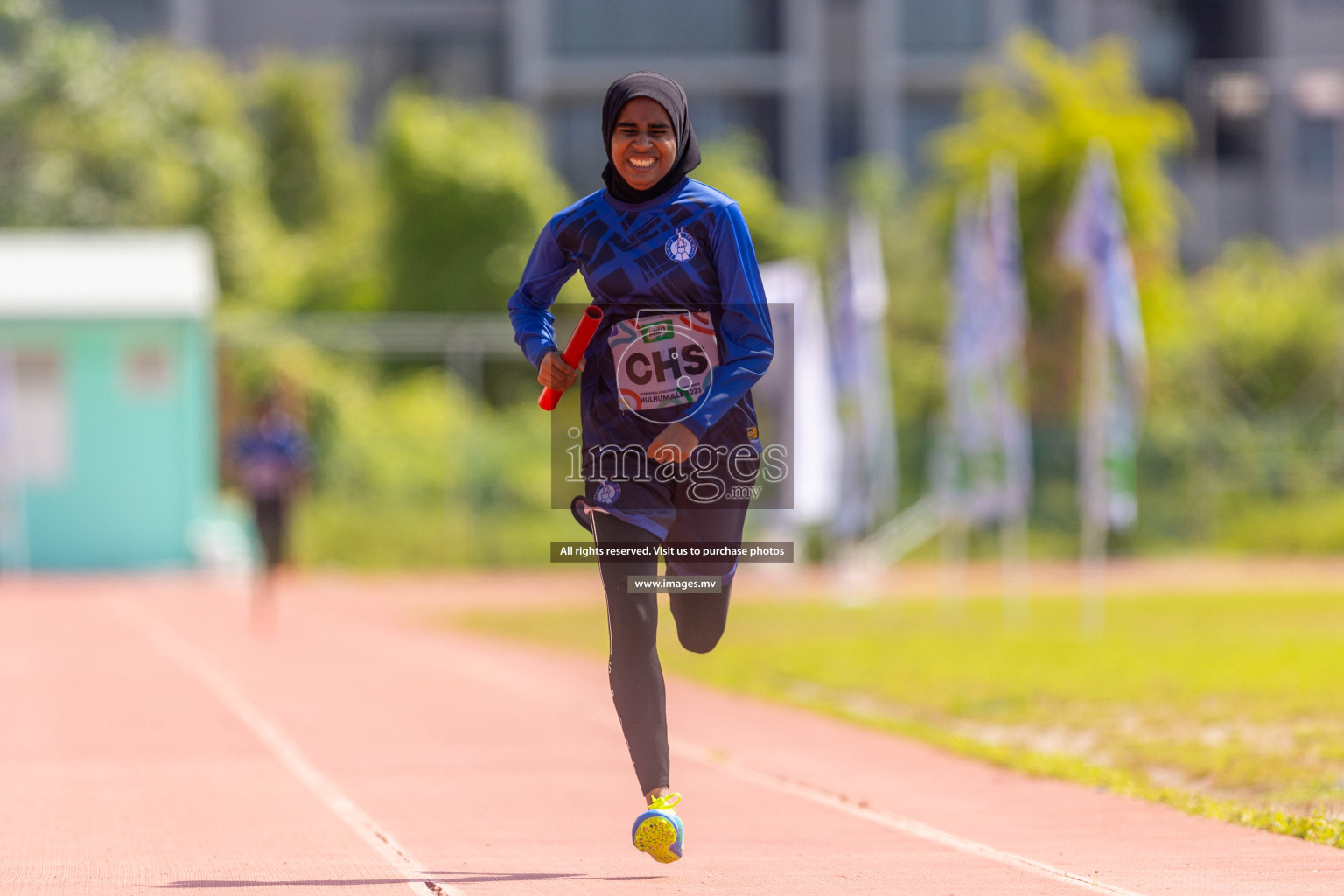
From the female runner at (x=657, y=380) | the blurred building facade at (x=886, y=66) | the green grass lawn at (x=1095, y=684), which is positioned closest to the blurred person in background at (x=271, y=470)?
the green grass lawn at (x=1095, y=684)

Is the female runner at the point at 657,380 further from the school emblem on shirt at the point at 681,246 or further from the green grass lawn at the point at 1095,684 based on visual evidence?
the green grass lawn at the point at 1095,684

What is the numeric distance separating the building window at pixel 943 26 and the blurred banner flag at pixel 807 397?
3474cm

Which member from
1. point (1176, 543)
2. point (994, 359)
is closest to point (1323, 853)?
point (994, 359)

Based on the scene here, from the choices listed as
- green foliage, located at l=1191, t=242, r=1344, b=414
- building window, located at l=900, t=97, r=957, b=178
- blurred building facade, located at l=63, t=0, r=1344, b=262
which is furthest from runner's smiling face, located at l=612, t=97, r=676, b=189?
building window, located at l=900, t=97, r=957, b=178

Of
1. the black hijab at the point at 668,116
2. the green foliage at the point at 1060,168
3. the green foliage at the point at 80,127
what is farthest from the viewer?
the green foliage at the point at 80,127

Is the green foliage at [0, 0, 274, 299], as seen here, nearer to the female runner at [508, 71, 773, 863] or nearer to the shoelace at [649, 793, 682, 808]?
the female runner at [508, 71, 773, 863]

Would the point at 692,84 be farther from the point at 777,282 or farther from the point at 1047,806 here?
the point at 1047,806

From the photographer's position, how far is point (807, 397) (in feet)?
73.5

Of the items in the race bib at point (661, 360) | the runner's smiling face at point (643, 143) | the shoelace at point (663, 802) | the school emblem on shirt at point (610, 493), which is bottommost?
the shoelace at point (663, 802)

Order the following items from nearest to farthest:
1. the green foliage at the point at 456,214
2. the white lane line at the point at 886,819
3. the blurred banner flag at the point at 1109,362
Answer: the white lane line at the point at 886,819 → the blurred banner flag at the point at 1109,362 → the green foliage at the point at 456,214

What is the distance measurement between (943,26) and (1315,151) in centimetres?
1096

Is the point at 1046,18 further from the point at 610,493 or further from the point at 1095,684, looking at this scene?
the point at 610,493

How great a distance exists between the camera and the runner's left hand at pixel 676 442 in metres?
5.73

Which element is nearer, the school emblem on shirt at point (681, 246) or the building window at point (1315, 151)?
the school emblem on shirt at point (681, 246)
